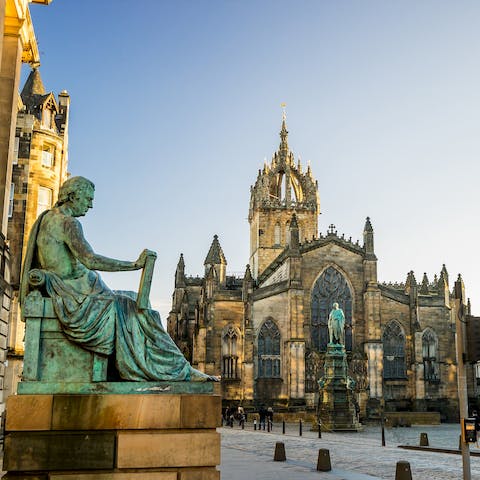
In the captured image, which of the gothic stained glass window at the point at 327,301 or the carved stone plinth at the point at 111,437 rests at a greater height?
the gothic stained glass window at the point at 327,301

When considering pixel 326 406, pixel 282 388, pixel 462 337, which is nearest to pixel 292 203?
pixel 282 388

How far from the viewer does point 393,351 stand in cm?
4975

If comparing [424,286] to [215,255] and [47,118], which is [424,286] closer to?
[215,255]

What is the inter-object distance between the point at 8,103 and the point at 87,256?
10.9m

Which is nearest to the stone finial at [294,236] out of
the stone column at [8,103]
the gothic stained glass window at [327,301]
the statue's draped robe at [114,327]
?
the gothic stained glass window at [327,301]

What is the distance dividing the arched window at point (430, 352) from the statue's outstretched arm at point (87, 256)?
47860 millimetres

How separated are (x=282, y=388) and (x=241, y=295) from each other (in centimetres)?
764

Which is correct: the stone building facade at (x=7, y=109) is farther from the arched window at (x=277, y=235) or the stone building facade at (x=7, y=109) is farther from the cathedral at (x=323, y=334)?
the arched window at (x=277, y=235)

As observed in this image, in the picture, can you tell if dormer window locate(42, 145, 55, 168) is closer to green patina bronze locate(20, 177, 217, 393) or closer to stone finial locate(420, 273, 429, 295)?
green patina bronze locate(20, 177, 217, 393)

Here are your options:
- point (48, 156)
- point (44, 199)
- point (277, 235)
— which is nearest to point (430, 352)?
point (277, 235)

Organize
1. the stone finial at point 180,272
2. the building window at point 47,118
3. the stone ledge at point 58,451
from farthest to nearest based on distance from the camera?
the stone finial at point 180,272
the building window at point 47,118
the stone ledge at point 58,451

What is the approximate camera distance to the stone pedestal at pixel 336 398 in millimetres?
34156

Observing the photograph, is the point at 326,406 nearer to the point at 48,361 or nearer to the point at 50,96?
the point at 50,96

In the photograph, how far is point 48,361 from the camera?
5.78 meters
